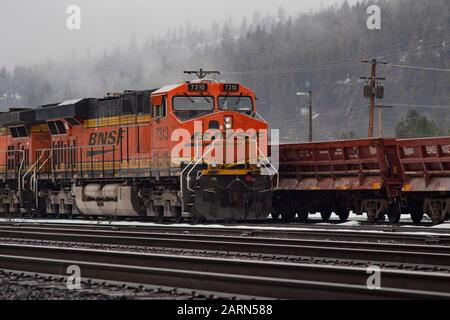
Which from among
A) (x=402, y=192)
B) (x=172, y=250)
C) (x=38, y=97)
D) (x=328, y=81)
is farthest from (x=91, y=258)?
(x=328, y=81)

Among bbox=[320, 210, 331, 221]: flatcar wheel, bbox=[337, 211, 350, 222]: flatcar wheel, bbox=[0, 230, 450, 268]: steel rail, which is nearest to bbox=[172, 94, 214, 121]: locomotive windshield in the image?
bbox=[320, 210, 331, 221]: flatcar wheel

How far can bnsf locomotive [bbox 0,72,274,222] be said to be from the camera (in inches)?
992

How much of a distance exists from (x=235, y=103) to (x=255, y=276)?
50.6ft

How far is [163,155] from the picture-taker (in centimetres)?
2591

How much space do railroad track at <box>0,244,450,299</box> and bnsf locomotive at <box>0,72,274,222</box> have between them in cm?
1115

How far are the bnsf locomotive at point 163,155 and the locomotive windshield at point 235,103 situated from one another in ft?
0.11

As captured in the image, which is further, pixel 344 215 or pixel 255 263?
pixel 344 215

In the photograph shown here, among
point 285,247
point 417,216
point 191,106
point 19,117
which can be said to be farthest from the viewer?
point 19,117

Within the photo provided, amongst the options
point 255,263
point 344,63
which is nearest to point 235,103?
point 255,263

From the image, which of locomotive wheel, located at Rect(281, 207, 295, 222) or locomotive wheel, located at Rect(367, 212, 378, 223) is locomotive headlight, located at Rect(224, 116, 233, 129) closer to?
locomotive wheel, located at Rect(281, 207, 295, 222)

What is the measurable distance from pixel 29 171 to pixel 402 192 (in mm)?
15244

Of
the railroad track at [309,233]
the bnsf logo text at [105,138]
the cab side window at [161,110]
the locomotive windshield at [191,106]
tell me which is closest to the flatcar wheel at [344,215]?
the locomotive windshield at [191,106]

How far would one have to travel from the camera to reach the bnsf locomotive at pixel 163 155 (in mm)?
25188

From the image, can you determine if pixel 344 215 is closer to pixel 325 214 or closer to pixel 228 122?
pixel 325 214
